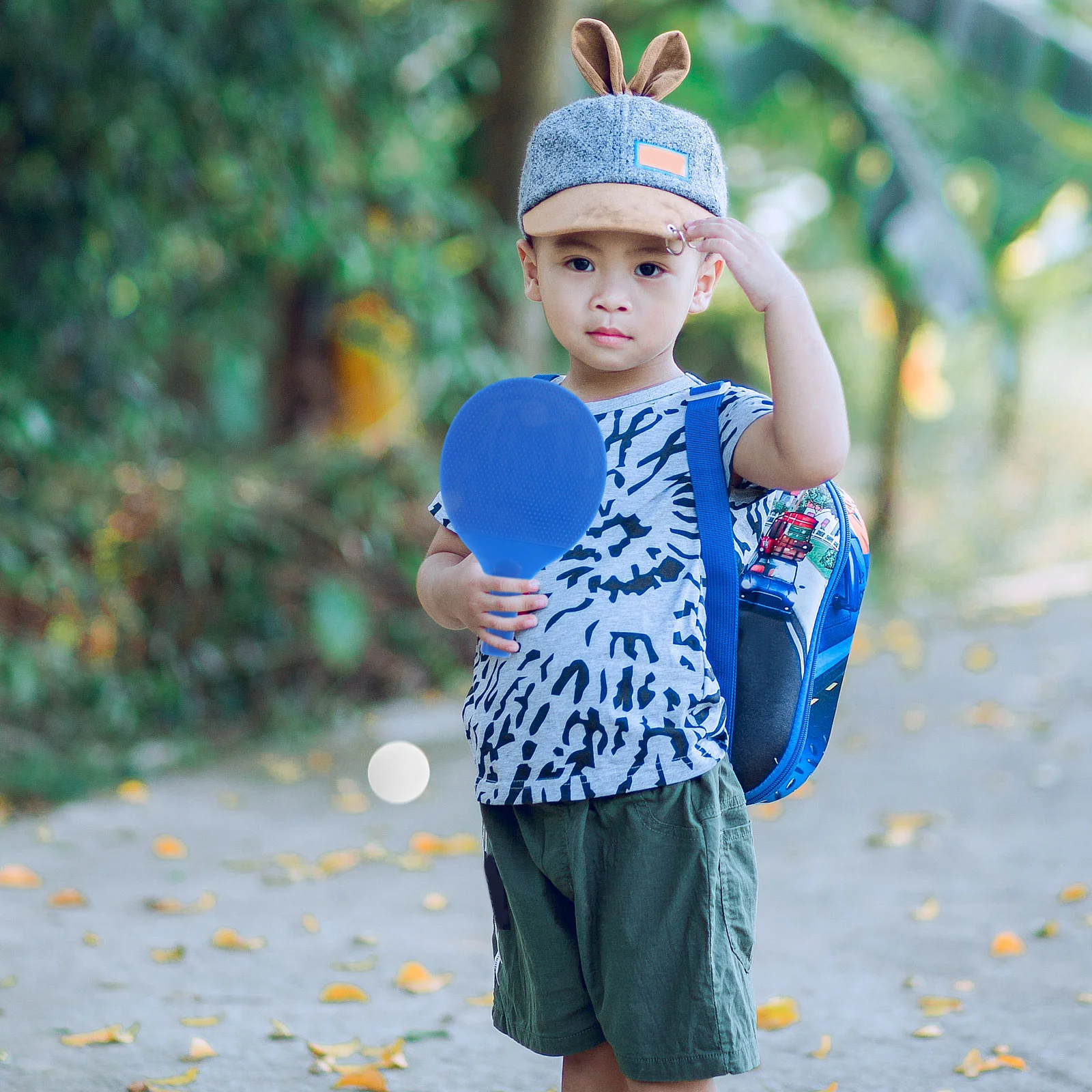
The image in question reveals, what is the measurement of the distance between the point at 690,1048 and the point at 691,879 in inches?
7.4

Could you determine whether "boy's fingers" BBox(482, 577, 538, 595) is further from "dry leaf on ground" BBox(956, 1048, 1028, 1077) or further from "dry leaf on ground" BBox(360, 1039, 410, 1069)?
"dry leaf on ground" BBox(956, 1048, 1028, 1077)

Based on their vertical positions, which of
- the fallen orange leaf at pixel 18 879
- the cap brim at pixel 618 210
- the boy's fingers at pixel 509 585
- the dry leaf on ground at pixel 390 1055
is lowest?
the dry leaf on ground at pixel 390 1055

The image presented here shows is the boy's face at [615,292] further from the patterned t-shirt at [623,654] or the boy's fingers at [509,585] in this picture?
the boy's fingers at [509,585]

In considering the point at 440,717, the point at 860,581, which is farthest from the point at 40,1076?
the point at 440,717

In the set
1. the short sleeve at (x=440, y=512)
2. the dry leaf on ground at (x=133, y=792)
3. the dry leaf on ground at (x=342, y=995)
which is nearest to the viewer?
the short sleeve at (x=440, y=512)

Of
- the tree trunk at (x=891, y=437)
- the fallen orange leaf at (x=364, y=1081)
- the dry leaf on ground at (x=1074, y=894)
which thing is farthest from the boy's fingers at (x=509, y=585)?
the tree trunk at (x=891, y=437)

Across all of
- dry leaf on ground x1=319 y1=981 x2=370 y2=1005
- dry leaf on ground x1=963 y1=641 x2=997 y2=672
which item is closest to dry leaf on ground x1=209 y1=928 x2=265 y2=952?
dry leaf on ground x1=319 y1=981 x2=370 y2=1005

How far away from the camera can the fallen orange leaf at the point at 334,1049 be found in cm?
228

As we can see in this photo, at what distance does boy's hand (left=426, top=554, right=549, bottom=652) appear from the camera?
1447 millimetres

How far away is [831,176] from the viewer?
744 cm

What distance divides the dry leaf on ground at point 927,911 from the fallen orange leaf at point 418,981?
3.67ft

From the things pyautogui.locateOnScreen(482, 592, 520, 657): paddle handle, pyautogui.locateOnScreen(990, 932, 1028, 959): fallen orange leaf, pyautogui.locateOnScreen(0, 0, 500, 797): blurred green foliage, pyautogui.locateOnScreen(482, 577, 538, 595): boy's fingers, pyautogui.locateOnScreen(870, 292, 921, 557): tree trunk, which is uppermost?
pyautogui.locateOnScreen(870, 292, 921, 557): tree trunk

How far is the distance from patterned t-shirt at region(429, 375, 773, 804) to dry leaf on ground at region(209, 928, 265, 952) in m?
1.67

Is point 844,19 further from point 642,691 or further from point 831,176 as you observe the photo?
point 642,691
